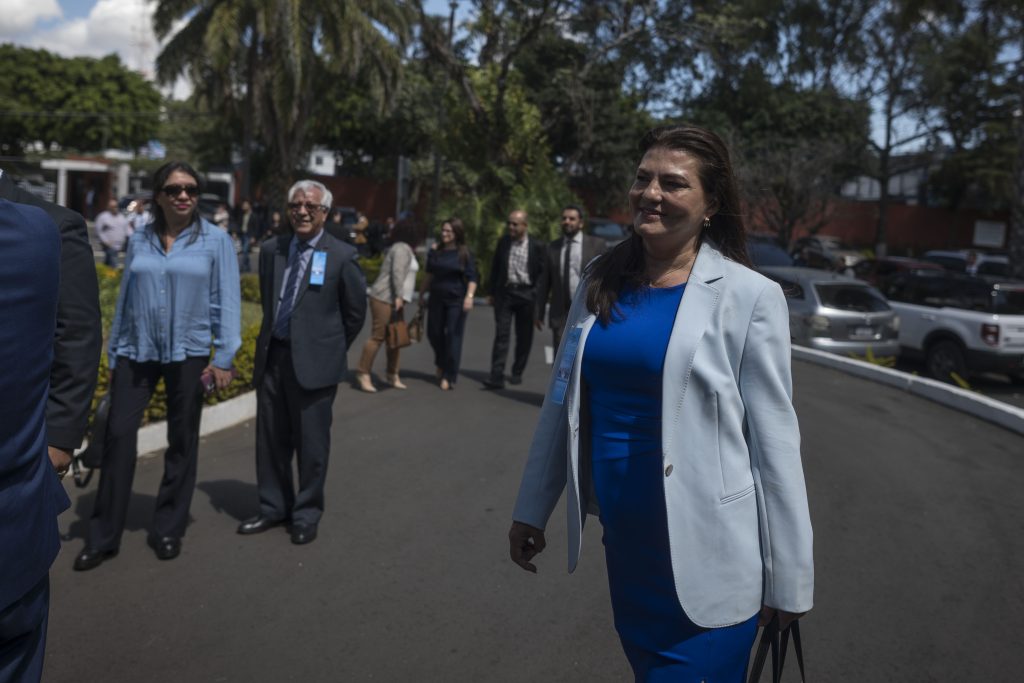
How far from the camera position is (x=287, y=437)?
17.7ft

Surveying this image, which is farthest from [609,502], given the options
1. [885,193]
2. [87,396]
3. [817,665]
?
[885,193]

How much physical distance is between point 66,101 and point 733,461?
61.4 metres

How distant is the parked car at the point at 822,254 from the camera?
26700 mm

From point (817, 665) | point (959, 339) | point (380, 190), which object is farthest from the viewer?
point (380, 190)

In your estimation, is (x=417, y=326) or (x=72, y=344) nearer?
(x=72, y=344)

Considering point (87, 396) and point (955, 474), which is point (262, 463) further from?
point (955, 474)

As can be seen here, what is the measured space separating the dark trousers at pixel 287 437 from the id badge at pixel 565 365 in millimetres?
2882

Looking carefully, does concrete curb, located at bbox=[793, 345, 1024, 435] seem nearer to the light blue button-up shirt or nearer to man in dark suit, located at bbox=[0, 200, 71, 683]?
the light blue button-up shirt

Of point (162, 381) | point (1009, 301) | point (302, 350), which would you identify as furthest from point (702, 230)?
point (1009, 301)

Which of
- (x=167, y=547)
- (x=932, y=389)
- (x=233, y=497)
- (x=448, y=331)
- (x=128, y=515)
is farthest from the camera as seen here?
(x=932, y=389)

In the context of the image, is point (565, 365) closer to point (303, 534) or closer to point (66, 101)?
point (303, 534)

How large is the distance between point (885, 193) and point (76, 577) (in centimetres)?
4178

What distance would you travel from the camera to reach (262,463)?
535cm

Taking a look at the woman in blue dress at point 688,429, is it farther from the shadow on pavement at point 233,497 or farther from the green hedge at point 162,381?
the shadow on pavement at point 233,497
